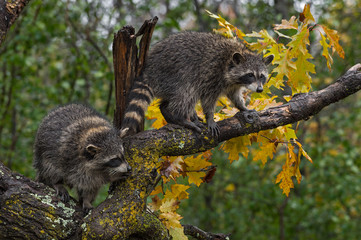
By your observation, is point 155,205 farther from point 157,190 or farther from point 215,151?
point 215,151

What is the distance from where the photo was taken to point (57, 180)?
3533 mm

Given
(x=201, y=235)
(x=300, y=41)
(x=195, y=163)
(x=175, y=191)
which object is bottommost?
(x=201, y=235)

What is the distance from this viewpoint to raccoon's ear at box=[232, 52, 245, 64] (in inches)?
157

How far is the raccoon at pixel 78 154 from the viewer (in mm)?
3455

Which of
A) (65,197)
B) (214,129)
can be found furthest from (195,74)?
(65,197)

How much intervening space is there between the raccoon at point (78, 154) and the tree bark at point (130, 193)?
47 centimetres

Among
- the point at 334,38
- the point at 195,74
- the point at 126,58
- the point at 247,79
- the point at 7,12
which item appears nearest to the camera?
the point at 7,12

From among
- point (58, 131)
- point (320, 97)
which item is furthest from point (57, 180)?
point (320, 97)

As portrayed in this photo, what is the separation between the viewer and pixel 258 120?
3186 millimetres

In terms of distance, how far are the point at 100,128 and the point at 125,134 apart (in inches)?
18.1

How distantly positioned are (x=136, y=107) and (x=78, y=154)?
2.34ft

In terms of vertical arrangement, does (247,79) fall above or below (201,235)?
above

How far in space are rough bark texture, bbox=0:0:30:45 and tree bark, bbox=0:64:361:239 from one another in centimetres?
108

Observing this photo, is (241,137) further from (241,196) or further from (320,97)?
(241,196)
